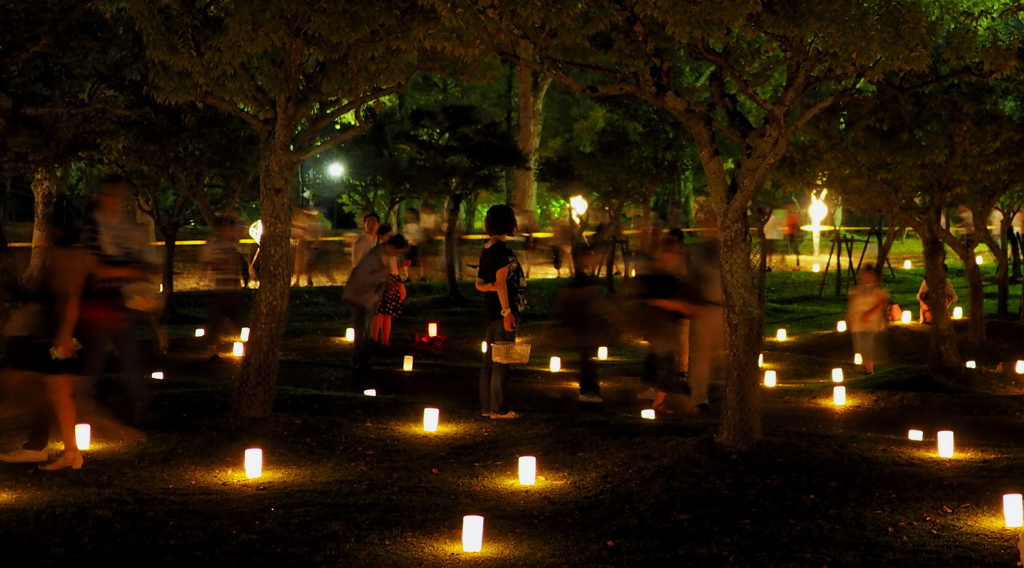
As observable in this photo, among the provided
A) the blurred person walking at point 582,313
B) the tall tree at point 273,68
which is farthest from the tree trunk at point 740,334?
the blurred person walking at point 582,313

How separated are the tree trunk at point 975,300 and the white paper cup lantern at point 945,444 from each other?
29.3ft

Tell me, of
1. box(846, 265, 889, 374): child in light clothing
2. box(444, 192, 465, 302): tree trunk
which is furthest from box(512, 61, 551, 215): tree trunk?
box(846, 265, 889, 374): child in light clothing

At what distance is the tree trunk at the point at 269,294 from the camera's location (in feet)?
34.6

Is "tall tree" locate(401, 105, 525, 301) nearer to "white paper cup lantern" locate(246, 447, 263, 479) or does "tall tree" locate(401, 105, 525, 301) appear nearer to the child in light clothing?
the child in light clothing

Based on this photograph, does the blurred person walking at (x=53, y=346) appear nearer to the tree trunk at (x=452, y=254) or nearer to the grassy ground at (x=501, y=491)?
the grassy ground at (x=501, y=491)

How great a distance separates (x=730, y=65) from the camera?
31.3 feet

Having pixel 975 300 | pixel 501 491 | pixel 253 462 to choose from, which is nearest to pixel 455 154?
pixel 975 300

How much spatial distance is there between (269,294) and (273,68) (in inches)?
87.7

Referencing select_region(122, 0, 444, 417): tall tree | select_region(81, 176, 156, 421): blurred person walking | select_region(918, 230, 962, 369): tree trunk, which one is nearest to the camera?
select_region(81, 176, 156, 421): blurred person walking

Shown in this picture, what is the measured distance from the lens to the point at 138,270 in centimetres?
991

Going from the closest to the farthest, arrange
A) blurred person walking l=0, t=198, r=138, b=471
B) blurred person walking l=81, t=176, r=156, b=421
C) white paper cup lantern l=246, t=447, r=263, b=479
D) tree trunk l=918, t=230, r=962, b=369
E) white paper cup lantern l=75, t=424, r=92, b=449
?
blurred person walking l=0, t=198, r=138, b=471
white paper cup lantern l=246, t=447, r=263, b=479
blurred person walking l=81, t=176, r=156, b=421
white paper cup lantern l=75, t=424, r=92, b=449
tree trunk l=918, t=230, r=962, b=369

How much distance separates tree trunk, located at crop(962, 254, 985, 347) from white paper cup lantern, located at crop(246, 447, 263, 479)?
43.1 feet

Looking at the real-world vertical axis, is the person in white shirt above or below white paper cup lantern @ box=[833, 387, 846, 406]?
above

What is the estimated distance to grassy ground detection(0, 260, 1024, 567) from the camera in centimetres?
701
